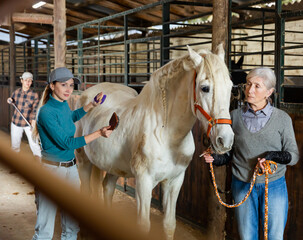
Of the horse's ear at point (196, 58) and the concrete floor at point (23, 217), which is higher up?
the horse's ear at point (196, 58)

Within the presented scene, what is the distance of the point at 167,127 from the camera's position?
7.92 ft

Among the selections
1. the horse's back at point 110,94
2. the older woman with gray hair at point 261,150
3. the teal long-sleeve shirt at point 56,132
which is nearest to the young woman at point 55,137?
the teal long-sleeve shirt at point 56,132

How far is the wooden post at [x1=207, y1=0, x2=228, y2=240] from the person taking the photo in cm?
290

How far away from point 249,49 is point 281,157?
825cm

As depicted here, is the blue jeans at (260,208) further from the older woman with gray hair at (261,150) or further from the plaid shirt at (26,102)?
the plaid shirt at (26,102)

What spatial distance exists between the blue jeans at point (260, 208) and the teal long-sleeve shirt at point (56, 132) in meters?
0.97

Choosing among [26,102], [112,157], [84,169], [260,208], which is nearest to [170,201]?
[112,157]

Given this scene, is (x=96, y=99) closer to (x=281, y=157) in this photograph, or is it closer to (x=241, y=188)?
(x=241, y=188)

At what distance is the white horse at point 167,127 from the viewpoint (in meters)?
1.93

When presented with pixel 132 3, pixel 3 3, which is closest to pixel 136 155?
pixel 3 3

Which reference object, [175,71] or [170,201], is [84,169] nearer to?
[170,201]

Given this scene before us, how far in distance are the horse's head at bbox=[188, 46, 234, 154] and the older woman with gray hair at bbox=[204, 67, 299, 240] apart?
145mm

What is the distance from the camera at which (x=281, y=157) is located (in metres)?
1.82

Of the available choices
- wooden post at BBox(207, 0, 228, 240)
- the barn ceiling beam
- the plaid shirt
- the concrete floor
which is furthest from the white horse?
the barn ceiling beam
